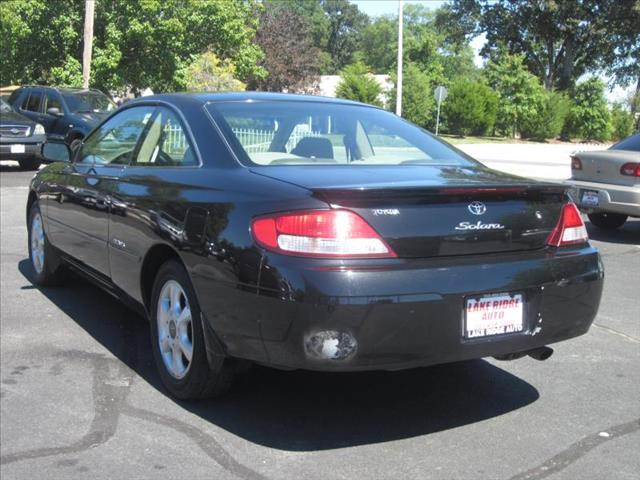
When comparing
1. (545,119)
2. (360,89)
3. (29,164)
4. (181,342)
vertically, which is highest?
(360,89)

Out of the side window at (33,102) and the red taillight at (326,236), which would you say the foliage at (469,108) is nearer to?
the side window at (33,102)

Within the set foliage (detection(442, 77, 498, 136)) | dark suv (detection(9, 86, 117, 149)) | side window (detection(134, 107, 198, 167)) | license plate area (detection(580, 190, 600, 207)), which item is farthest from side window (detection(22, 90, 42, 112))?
foliage (detection(442, 77, 498, 136))

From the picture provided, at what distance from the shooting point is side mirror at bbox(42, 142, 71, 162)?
5.80 m

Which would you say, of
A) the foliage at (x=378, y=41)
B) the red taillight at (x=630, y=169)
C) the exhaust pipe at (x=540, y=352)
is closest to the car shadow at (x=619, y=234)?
the red taillight at (x=630, y=169)

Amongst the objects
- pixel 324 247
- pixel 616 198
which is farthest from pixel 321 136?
pixel 616 198

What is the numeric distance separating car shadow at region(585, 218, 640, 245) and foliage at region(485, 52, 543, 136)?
35754mm

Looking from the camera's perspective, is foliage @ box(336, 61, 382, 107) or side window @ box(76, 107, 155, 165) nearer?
side window @ box(76, 107, 155, 165)

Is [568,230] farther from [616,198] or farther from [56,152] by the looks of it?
[616,198]

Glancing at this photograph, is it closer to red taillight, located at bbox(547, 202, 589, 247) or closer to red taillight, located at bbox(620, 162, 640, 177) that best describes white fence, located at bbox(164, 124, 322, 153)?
red taillight, located at bbox(547, 202, 589, 247)

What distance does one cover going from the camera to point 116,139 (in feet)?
16.4

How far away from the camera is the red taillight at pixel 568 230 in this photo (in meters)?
3.63

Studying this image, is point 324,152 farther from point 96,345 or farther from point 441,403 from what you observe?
point 96,345

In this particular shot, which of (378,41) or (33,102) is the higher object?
(378,41)

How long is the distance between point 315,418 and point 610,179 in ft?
21.7
